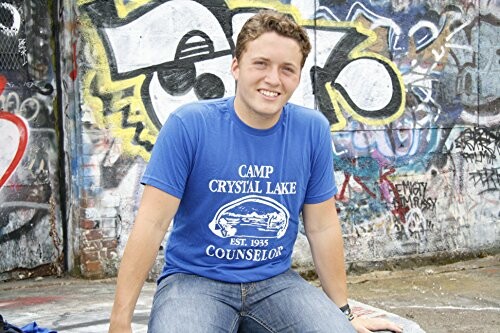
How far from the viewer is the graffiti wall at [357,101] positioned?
6129 mm

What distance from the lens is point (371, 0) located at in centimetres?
706

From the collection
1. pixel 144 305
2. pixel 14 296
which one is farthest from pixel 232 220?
pixel 14 296

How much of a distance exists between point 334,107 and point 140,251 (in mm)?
4413

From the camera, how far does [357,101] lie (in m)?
7.06

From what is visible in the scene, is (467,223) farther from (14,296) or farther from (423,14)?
(14,296)

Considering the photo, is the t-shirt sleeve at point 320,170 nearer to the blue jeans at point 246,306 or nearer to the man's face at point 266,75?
the man's face at point 266,75

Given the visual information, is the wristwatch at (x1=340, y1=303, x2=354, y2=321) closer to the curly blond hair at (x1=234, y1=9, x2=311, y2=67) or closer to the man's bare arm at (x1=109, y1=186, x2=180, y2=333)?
the man's bare arm at (x1=109, y1=186, x2=180, y2=333)

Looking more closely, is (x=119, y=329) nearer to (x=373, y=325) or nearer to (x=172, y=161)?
(x=172, y=161)

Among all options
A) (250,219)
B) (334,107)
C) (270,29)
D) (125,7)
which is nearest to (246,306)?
(250,219)

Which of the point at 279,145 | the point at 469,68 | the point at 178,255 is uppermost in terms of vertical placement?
the point at 469,68

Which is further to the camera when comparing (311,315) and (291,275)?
(291,275)

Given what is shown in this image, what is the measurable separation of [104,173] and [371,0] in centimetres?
300

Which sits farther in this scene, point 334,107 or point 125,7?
point 334,107

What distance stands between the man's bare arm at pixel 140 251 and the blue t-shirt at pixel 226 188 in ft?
0.19
